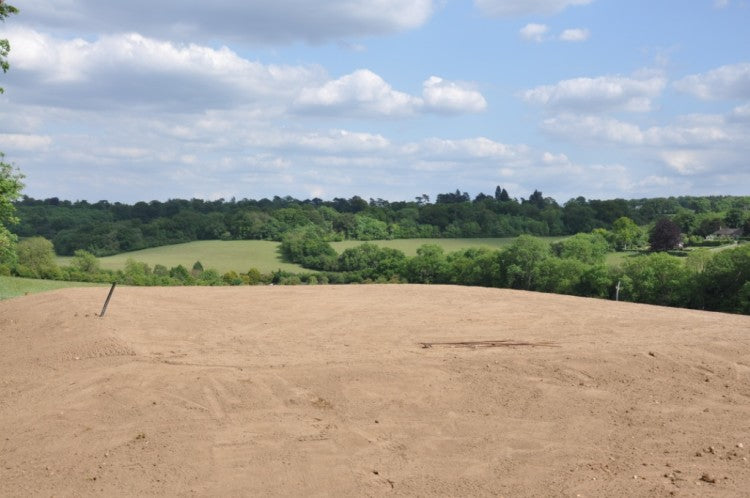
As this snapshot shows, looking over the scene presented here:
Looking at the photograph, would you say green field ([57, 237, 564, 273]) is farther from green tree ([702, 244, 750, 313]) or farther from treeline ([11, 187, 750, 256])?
green tree ([702, 244, 750, 313])

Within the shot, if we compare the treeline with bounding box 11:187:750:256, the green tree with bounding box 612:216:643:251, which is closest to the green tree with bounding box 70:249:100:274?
the treeline with bounding box 11:187:750:256

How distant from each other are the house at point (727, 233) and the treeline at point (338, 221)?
1201 millimetres

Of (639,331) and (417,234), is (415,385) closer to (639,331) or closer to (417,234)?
(639,331)

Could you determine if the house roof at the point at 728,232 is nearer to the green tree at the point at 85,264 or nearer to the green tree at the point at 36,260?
the green tree at the point at 85,264

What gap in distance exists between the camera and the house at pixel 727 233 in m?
66.9

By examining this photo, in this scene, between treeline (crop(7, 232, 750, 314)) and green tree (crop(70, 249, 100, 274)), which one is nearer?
treeline (crop(7, 232, 750, 314))

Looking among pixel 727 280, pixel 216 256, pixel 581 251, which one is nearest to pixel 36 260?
pixel 216 256

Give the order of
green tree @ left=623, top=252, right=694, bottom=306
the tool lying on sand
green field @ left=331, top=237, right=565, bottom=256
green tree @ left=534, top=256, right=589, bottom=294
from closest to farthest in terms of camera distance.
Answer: the tool lying on sand
green tree @ left=623, top=252, right=694, bottom=306
green tree @ left=534, top=256, right=589, bottom=294
green field @ left=331, top=237, right=565, bottom=256

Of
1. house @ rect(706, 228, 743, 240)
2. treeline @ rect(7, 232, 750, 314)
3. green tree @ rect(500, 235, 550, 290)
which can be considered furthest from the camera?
house @ rect(706, 228, 743, 240)

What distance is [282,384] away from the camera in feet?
36.4

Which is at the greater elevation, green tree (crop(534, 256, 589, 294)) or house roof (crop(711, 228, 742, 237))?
house roof (crop(711, 228, 742, 237))

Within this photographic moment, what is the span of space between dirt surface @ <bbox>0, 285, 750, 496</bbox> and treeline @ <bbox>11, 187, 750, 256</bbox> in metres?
62.3

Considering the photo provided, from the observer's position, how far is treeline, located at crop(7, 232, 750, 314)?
1388 inches

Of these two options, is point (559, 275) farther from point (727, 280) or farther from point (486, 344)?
point (486, 344)
